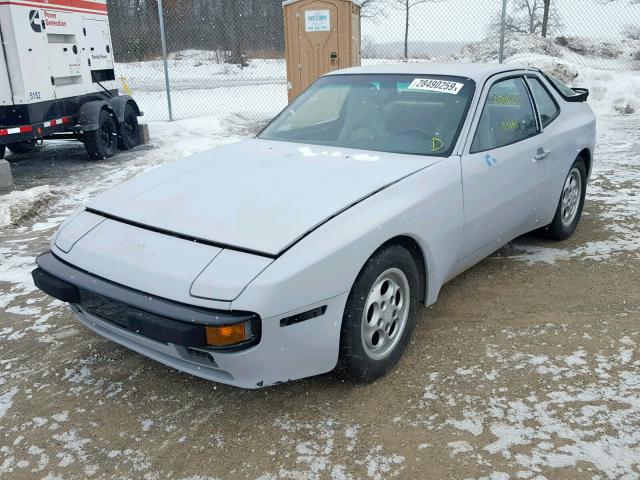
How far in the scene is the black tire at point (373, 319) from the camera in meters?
2.57

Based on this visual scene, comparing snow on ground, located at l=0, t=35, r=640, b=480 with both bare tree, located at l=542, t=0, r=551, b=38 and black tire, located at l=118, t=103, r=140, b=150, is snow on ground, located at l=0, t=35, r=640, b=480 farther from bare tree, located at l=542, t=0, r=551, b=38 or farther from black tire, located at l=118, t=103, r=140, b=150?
bare tree, located at l=542, t=0, r=551, b=38

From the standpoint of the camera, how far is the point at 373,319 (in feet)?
9.05

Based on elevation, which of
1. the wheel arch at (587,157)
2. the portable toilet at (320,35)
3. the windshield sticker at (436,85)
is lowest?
the wheel arch at (587,157)

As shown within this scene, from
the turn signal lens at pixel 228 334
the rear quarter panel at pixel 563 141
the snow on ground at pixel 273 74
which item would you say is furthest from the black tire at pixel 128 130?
the turn signal lens at pixel 228 334

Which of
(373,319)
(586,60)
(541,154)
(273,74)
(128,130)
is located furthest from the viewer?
(273,74)

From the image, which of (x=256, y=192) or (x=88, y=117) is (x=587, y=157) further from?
(x=88, y=117)

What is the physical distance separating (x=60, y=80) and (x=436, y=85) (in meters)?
6.41

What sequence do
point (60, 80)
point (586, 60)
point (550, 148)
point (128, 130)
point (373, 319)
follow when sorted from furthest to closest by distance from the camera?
point (586, 60)
point (128, 130)
point (60, 80)
point (550, 148)
point (373, 319)

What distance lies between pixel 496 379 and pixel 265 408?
113cm

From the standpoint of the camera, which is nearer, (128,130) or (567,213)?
(567,213)

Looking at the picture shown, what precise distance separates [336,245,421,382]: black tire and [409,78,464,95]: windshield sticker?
1.27 meters

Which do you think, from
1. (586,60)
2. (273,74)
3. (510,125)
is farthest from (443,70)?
(273,74)

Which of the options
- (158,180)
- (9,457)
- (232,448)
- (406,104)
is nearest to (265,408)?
(232,448)

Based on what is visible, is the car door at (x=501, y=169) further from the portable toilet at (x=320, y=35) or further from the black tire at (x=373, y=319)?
the portable toilet at (x=320, y=35)
